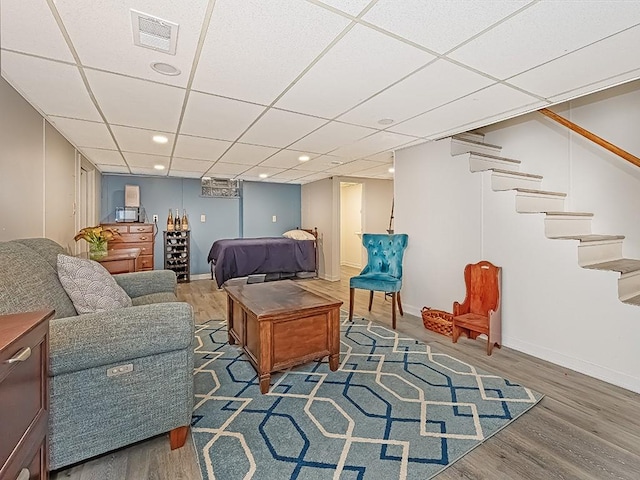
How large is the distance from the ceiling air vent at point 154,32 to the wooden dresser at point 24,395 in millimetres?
1316

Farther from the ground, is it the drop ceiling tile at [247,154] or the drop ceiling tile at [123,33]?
the drop ceiling tile at [247,154]

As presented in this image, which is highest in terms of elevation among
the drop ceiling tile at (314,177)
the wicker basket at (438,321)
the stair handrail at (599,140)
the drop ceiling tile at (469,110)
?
the drop ceiling tile at (314,177)

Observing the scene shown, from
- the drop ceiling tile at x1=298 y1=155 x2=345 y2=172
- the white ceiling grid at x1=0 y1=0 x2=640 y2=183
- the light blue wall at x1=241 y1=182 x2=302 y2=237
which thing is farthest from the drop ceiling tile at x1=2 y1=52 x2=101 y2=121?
the light blue wall at x1=241 y1=182 x2=302 y2=237

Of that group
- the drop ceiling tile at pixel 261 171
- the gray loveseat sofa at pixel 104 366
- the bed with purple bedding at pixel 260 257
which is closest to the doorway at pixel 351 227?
the bed with purple bedding at pixel 260 257

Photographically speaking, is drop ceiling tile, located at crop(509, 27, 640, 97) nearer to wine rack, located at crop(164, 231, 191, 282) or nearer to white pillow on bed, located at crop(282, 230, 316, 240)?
white pillow on bed, located at crop(282, 230, 316, 240)

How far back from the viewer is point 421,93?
2275 millimetres

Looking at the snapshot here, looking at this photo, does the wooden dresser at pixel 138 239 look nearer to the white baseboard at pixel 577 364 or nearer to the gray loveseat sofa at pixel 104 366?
the gray loveseat sofa at pixel 104 366

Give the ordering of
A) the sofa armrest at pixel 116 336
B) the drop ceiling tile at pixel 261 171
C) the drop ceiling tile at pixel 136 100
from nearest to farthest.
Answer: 1. the sofa armrest at pixel 116 336
2. the drop ceiling tile at pixel 136 100
3. the drop ceiling tile at pixel 261 171

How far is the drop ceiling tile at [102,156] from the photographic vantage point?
4.04m

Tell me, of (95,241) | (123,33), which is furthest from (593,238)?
(95,241)

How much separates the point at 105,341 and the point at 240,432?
2.87 feet

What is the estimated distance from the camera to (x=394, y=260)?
151 inches

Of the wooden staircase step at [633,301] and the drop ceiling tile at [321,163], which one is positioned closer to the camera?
the wooden staircase step at [633,301]

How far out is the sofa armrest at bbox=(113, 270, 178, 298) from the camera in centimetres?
266
